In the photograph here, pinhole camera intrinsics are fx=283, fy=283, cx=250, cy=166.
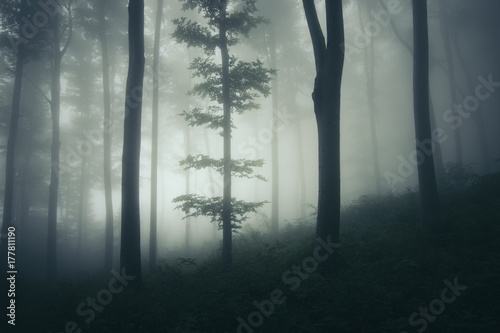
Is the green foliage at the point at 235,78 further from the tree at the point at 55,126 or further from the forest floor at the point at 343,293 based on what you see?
the tree at the point at 55,126

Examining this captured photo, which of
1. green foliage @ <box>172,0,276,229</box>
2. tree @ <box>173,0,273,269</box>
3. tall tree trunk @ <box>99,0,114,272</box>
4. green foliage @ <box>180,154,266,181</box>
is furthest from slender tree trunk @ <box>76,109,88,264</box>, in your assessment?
green foliage @ <box>180,154,266,181</box>

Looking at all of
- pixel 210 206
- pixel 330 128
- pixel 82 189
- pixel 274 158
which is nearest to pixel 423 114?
pixel 330 128

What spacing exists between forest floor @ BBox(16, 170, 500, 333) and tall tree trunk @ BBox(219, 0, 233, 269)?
1318 mm

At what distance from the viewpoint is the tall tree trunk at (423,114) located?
8.38 metres

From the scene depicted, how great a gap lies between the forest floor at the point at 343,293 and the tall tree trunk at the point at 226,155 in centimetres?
132

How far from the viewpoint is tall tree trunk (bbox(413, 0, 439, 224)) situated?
27.5 feet

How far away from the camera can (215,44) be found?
10.1 metres

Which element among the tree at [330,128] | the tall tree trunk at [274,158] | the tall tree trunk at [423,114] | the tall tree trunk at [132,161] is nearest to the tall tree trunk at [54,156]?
the tall tree trunk at [132,161]

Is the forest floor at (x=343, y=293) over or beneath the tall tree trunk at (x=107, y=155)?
beneath

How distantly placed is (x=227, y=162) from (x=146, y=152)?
71.0ft

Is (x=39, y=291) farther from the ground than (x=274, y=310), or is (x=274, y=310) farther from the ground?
(x=274, y=310)

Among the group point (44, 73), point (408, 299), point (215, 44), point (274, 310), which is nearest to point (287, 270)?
point (274, 310)

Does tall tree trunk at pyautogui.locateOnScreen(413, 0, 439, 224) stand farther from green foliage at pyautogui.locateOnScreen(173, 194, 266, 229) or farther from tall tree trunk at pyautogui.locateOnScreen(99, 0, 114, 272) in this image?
tall tree trunk at pyautogui.locateOnScreen(99, 0, 114, 272)

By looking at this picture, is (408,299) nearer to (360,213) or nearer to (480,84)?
(360,213)
